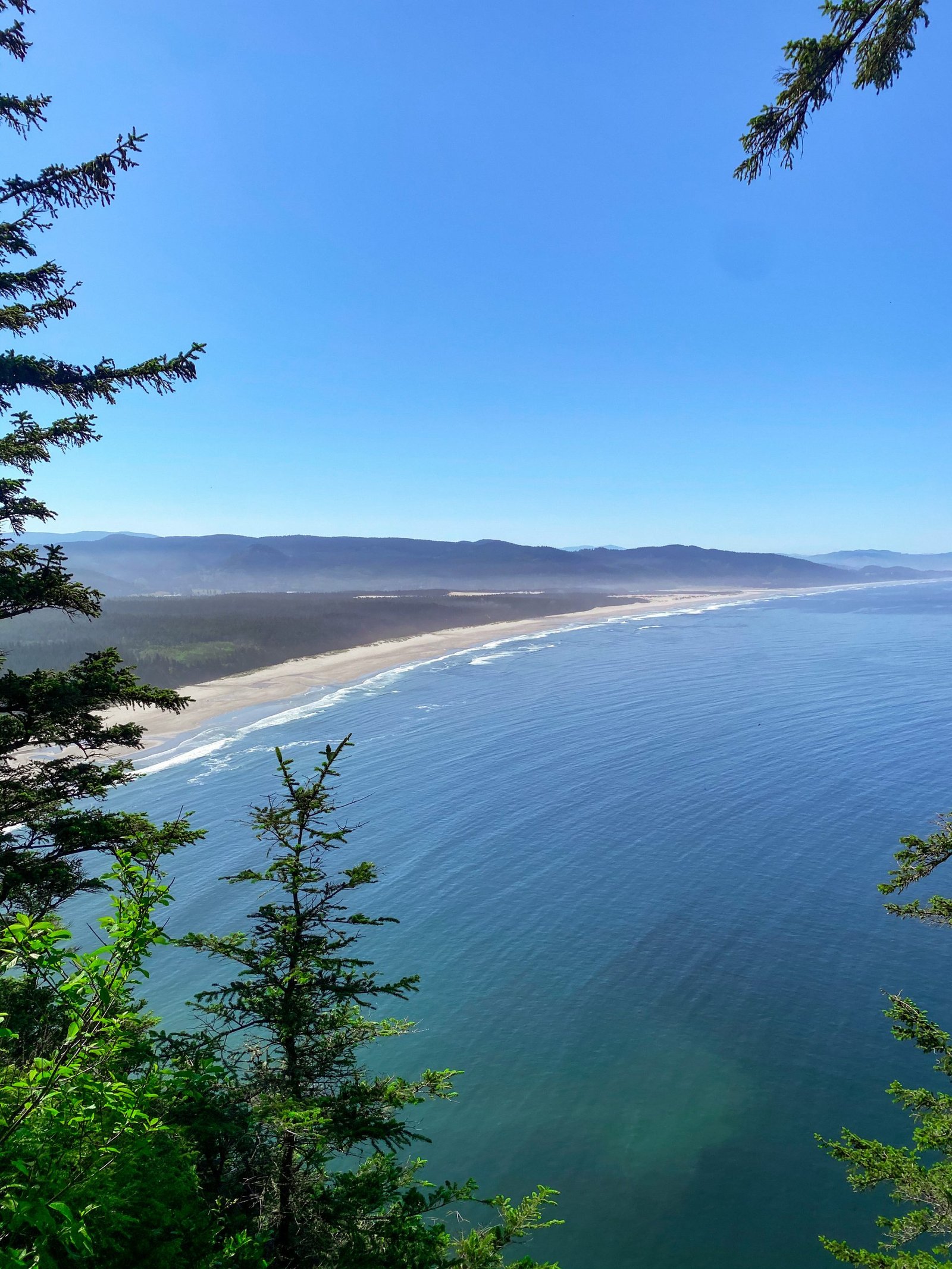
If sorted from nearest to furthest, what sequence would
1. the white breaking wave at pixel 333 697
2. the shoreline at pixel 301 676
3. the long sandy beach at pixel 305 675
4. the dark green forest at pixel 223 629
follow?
the white breaking wave at pixel 333 697, the shoreline at pixel 301 676, the long sandy beach at pixel 305 675, the dark green forest at pixel 223 629

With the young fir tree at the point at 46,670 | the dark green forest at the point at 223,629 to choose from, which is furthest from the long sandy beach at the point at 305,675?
the young fir tree at the point at 46,670

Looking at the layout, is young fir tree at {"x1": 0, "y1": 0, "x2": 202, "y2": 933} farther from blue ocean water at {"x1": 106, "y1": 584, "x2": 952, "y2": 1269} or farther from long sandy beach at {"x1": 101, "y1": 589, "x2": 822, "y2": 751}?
long sandy beach at {"x1": 101, "y1": 589, "x2": 822, "y2": 751}

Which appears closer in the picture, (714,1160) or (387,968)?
(714,1160)

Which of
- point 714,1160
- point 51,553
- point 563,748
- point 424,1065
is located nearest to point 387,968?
point 424,1065

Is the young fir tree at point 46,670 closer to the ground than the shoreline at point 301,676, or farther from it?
farther from it

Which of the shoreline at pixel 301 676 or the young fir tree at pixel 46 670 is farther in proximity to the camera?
the shoreline at pixel 301 676

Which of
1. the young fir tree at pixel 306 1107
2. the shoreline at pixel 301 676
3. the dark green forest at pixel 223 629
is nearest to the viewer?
the young fir tree at pixel 306 1107

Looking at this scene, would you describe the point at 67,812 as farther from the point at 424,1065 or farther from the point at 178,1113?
the point at 424,1065

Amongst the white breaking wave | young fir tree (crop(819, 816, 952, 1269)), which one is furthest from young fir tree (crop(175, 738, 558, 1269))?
the white breaking wave

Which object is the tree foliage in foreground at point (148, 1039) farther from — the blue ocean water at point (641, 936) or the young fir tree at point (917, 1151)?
the blue ocean water at point (641, 936)
